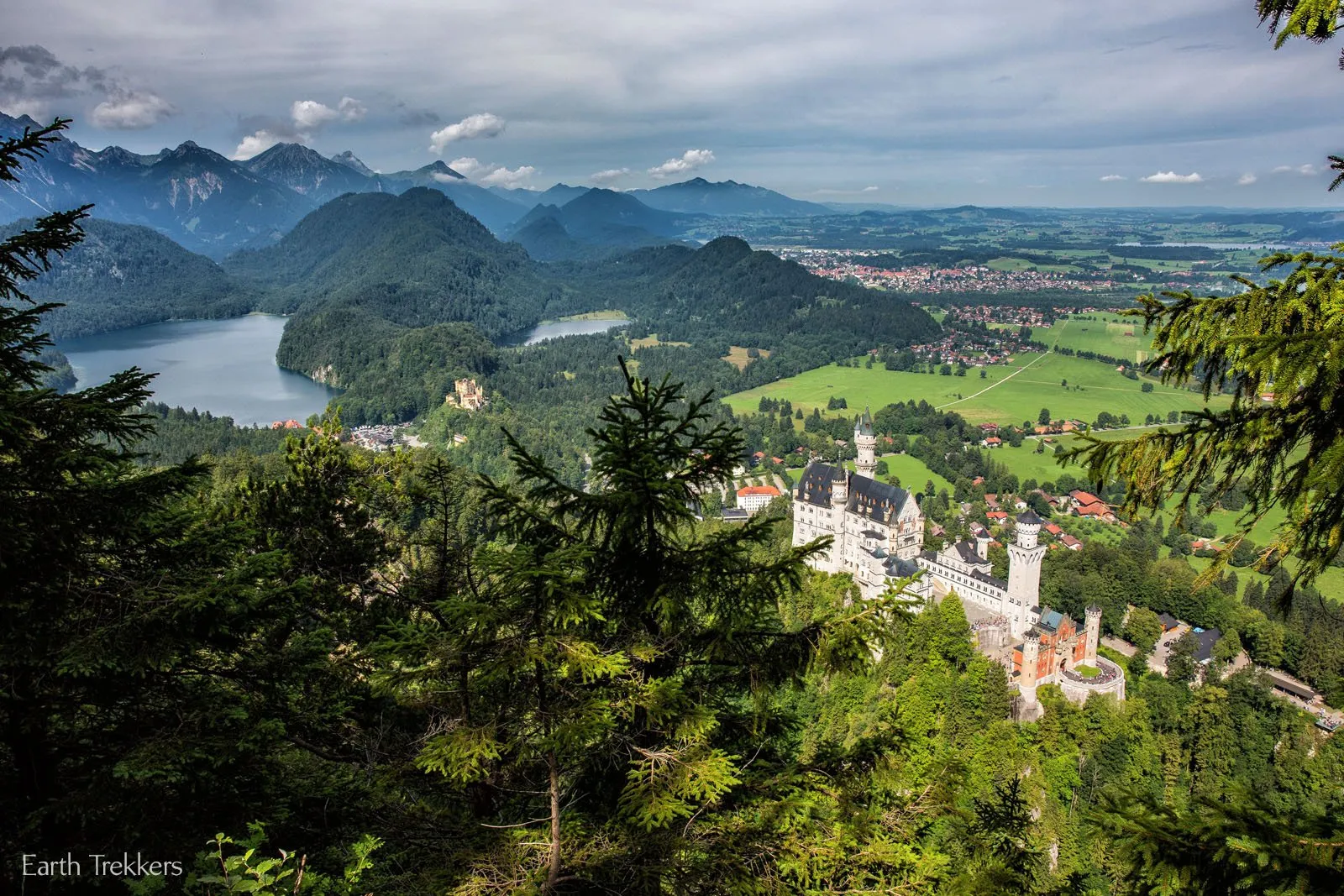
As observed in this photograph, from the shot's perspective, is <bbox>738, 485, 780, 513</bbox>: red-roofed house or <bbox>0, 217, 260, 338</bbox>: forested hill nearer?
<bbox>738, 485, 780, 513</bbox>: red-roofed house

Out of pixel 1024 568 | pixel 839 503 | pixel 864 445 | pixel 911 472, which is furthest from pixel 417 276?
pixel 1024 568

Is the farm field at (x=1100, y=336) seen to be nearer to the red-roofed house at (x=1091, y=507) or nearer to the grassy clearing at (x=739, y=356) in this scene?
the grassy clearing at (x=739, y=356)

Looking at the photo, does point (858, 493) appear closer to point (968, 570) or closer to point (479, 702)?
point (968, 570)

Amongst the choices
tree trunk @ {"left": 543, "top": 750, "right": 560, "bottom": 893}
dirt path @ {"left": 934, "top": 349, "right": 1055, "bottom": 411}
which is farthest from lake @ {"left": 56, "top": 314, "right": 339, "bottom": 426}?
dirt path @ {"left": 934, "top": 349, "right": 1055, "bottom": 411}

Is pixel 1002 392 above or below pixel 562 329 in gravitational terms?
below

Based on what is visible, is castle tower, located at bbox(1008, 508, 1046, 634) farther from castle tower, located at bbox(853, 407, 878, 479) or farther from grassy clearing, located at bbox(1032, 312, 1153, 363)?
grassy clearing, located at bbox(1032, 312, 1153, 363)

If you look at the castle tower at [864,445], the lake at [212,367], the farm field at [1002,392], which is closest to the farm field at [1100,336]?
the farm field at [1002,392]

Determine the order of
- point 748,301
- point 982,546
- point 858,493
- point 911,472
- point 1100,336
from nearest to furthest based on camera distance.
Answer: point 982,546, point 858,493, point 911,472, point 1100,336, point 748,301
